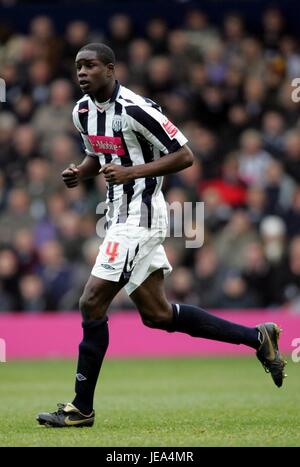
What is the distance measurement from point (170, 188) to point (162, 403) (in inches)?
243

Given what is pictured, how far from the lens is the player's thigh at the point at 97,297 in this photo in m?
6.71

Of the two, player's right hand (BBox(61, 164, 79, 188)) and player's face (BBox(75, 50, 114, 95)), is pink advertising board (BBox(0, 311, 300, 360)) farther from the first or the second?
player's face (BBox(75, 50, 114, 95))

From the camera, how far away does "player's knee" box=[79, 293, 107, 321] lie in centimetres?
671

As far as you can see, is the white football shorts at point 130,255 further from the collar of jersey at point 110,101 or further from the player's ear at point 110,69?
the player's ear at point 110,69

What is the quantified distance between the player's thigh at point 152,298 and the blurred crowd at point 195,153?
235 inches

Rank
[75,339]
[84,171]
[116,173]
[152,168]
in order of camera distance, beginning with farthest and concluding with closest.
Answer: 1. [75,339]
2. [84,171]
3. [152,168]
4. [116,173]

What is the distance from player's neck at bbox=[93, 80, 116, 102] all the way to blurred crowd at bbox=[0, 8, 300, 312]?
6.27 metres

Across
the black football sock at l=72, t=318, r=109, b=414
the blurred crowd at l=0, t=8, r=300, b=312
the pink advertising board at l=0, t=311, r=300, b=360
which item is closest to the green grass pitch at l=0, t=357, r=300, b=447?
the black football sock at l=72, t=318, r=109, b=414

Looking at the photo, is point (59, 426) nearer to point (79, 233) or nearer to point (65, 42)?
point (79, 233)

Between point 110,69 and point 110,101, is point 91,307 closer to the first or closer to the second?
point 110,101

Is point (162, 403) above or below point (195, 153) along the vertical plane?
below

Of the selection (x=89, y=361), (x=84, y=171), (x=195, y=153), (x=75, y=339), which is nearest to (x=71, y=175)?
(x=84, y=171)

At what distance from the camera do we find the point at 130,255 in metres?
6.83

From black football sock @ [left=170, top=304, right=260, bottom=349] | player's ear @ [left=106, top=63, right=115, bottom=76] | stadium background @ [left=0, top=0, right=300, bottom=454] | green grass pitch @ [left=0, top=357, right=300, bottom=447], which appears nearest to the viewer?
green grass pitch @ [left=0, top=357, right=300, bottom=447]
